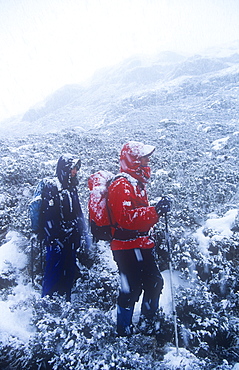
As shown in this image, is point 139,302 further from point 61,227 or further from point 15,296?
point 15,296

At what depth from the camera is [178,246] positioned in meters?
4.29

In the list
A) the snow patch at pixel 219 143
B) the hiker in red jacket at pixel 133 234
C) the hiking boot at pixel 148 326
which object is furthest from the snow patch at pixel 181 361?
the snow patch at pixel 219 143

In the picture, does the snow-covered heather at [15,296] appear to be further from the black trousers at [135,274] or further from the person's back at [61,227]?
the black trousers at [135,274]

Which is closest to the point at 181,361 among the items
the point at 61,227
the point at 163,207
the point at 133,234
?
the point at 133,234

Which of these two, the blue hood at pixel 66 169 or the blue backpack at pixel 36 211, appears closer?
the blue backpack at pixel 36 211

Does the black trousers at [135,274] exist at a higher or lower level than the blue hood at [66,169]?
lower

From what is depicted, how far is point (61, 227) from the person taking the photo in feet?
11.1

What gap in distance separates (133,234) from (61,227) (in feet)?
3.80

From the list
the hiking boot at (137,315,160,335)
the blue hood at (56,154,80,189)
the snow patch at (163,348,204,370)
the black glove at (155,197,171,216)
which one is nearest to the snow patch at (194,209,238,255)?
the hiking boot at (137,315,160,335)

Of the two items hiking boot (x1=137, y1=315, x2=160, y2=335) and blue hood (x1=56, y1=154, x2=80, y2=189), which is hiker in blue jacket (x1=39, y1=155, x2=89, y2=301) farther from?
hiking boot (x1=137, y1=315, x2=160, y2=335)

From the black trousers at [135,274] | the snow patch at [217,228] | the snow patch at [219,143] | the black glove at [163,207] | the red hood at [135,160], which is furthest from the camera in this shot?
the snow patch at [219,143]

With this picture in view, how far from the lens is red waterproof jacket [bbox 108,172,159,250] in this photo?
2703 millimetres

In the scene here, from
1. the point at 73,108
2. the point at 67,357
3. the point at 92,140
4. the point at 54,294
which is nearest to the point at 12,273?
the point at 54,294

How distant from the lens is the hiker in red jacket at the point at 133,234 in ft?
8.89
